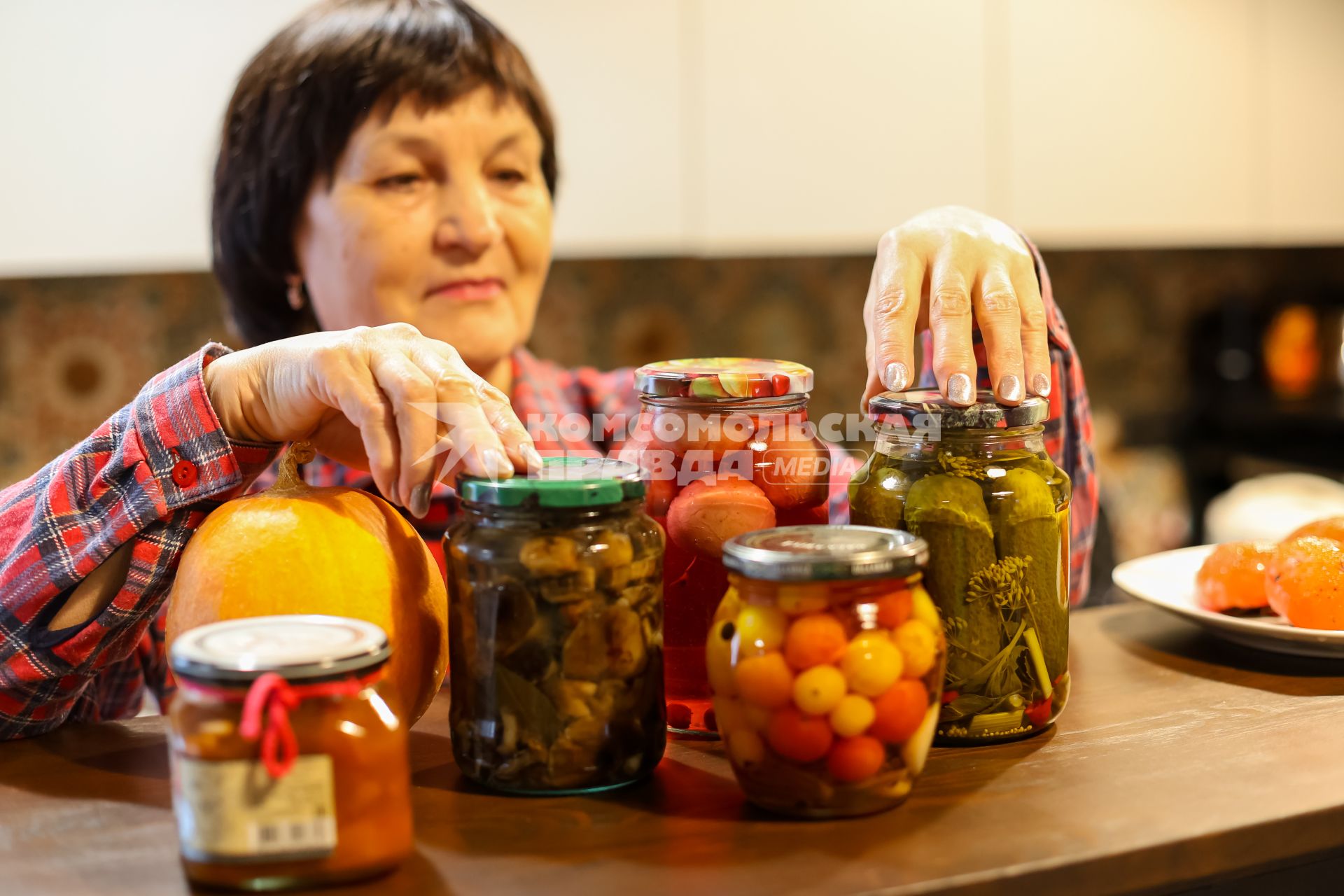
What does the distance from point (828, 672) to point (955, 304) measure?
0.32 metres

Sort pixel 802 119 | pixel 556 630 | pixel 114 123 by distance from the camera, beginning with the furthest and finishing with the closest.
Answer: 1. pixel 802 119
2. pixel 114 123
3. pixel 556 630

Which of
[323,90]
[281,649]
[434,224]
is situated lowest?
[281,649]

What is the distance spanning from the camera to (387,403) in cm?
72

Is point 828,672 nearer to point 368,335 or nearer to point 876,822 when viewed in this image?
point 876,822

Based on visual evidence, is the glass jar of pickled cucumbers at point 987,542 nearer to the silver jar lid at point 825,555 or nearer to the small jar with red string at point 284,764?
the silver jar lid at point 825,555

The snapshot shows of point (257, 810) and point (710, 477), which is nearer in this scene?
point (257, 810)

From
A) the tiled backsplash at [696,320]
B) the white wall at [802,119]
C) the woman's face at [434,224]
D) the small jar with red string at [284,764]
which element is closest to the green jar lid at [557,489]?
the small jar with red string at [284,764]

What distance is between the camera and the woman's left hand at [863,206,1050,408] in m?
0.78

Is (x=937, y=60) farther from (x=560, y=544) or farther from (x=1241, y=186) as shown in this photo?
(x=560, y=544)

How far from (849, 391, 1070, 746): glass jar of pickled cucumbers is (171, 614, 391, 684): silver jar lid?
0.30m

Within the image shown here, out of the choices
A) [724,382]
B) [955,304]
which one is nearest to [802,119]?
[955,304]

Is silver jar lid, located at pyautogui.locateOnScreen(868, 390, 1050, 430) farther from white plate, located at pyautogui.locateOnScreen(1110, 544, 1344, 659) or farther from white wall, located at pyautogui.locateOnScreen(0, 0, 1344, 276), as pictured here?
white wall, located at pyautogui.locateOnScreen(0, 0, 1344, 276)

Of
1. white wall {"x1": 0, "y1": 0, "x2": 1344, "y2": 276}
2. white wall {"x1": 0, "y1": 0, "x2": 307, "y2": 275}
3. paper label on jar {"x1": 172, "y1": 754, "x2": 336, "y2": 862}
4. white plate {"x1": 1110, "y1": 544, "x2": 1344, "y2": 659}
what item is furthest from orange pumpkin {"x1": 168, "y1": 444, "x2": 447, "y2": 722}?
white wall {"x1": 0, "y1": 0, "x2": 307, "y2": 275}

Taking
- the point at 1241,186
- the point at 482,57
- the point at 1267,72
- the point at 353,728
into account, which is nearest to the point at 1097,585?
the point at 1241,186
